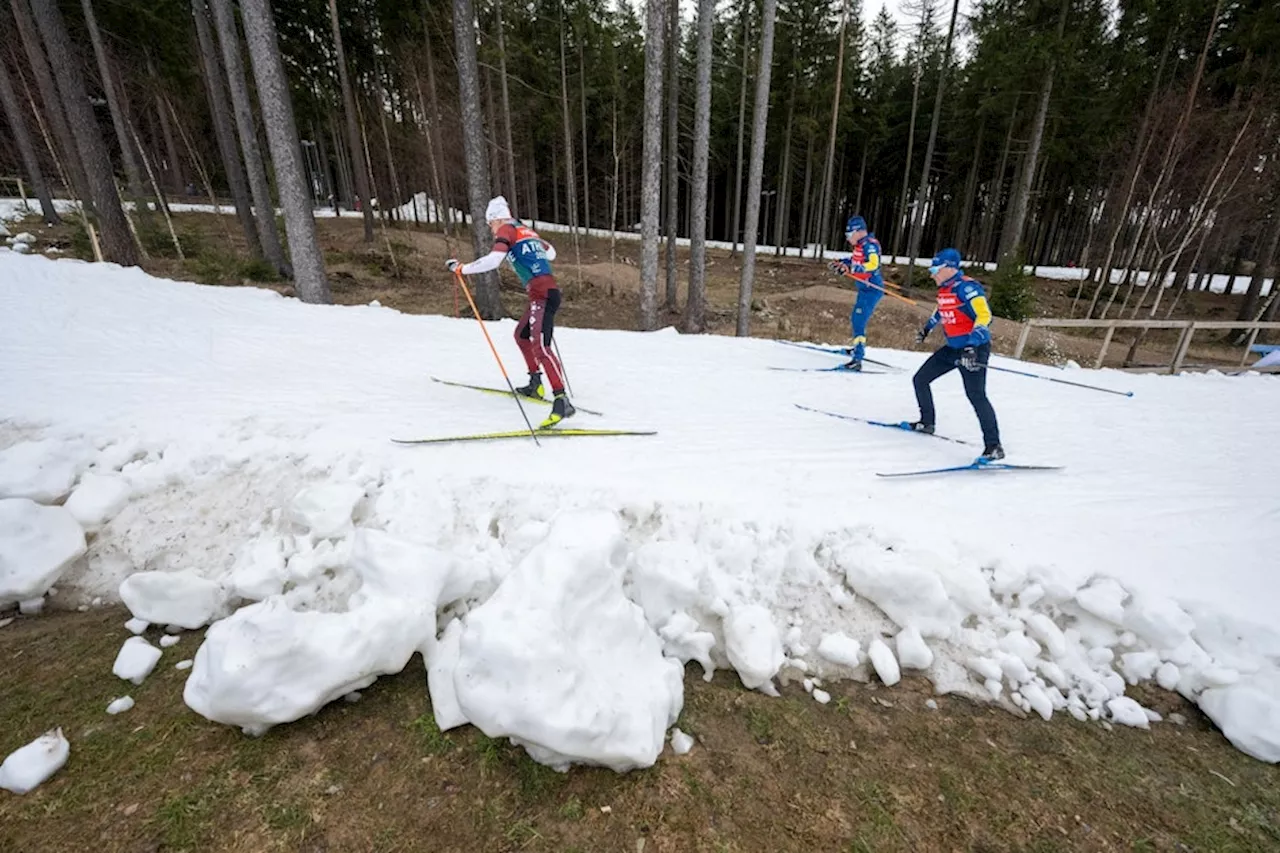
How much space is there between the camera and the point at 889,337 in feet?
52.0

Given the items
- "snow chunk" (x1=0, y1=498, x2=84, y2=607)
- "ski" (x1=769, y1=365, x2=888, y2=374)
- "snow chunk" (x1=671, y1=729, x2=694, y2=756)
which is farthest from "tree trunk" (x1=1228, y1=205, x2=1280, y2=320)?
"snow chunk" (x1=0, y1=498, x2=84, y2=607)

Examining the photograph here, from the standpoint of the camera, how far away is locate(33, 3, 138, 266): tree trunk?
33.8 ft

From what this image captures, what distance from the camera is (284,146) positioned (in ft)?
33.6

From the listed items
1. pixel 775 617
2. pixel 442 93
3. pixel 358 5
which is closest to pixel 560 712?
pixel 775 617

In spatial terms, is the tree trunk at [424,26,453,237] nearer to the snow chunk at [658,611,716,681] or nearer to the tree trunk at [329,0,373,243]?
the tree trunk at [329,0,373,243]

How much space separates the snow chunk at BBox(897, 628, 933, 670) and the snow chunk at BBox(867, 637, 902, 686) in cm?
6

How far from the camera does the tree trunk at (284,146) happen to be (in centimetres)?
959

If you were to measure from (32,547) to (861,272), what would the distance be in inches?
400

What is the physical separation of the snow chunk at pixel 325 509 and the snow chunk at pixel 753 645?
107 inches

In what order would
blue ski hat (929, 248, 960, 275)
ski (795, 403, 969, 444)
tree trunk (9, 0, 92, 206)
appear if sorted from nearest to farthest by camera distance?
blue ski hat (929, 248, 960, 275)
ski (795, 403, 969, 444)
tree trunk (9, 0, 92, 206)

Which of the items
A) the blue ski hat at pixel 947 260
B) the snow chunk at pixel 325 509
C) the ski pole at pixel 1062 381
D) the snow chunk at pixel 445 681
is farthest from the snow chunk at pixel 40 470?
the ski pole at pixel 1062 381

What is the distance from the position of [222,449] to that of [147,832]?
3018 millimetres

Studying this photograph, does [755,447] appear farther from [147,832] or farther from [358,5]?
[358,5]

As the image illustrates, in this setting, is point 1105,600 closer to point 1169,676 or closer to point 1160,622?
point 1160,622
